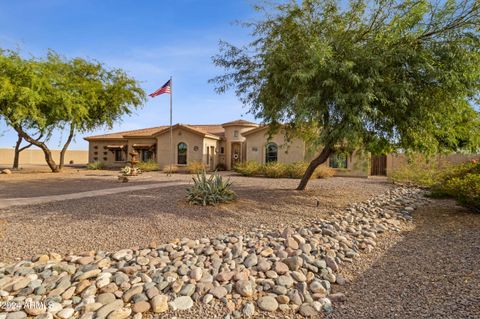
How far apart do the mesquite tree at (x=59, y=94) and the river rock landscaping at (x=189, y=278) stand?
16.0m

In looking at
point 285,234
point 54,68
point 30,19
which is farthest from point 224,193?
point 54,68

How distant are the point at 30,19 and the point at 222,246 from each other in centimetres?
979

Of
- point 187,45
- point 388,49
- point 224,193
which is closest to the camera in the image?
point 388,49

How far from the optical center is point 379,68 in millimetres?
7195

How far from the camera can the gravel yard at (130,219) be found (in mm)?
5328

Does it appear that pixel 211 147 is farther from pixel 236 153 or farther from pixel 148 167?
pixel 148 167

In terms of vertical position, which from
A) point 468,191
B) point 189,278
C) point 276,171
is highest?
point 276,171

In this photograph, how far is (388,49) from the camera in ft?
23.7

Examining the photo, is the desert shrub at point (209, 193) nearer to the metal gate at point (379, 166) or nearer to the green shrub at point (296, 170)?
the green shrub at point (296, 170)

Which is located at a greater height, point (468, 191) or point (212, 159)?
point (212, 159)

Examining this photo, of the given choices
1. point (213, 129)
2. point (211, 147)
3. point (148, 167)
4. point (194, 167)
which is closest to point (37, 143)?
point (148, 167)

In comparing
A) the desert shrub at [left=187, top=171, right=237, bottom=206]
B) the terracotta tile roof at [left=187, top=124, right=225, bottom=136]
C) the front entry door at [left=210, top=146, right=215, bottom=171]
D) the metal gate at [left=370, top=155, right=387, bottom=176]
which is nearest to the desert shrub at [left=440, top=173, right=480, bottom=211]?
the desert shrub at [left=187, top=171, right=237, bottom=206]

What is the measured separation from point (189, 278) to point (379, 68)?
22.0 ft

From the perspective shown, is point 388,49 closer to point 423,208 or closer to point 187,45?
point 423,208
